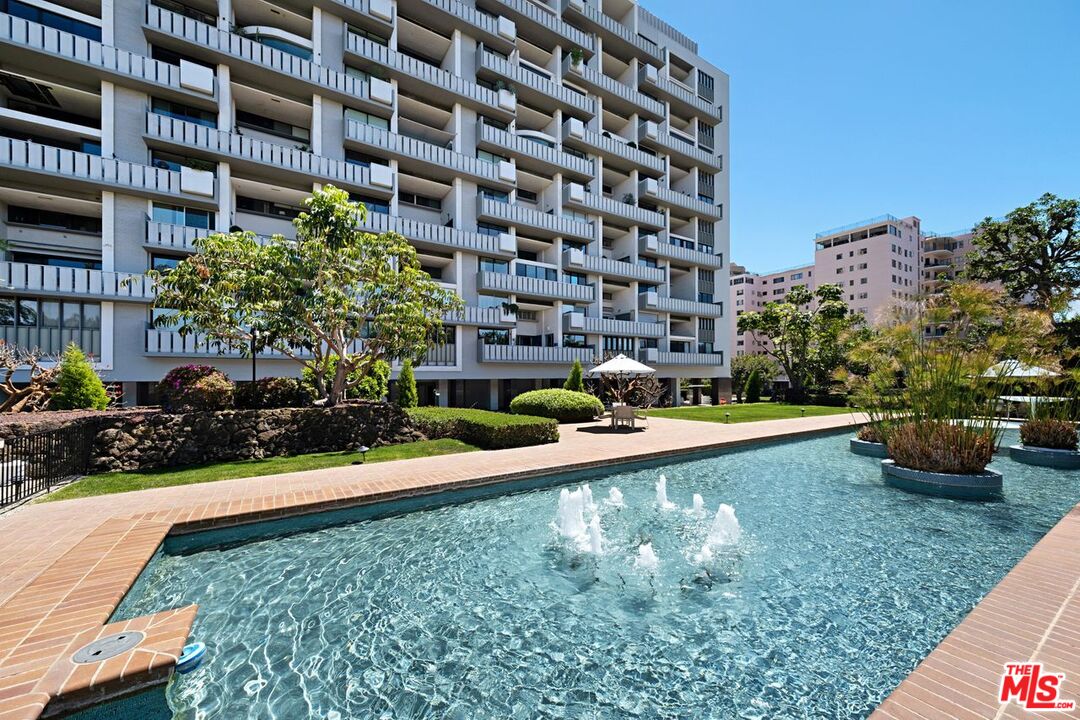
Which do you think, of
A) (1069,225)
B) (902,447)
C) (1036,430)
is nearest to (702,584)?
(902,447)

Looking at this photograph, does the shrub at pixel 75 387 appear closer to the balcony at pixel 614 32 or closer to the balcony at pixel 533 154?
the balcony at pixel 533 154

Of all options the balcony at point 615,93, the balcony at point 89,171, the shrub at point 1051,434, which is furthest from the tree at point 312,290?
the balcony at point 615,93

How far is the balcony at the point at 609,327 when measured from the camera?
27416 millimetres

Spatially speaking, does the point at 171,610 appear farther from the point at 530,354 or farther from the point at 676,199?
the point at 676,199

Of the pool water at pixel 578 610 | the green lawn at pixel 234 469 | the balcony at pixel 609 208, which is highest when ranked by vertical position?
the balcony at pixel 609 208

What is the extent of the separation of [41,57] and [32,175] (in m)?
4.27

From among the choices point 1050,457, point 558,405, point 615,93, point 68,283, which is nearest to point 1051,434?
point 1050,457

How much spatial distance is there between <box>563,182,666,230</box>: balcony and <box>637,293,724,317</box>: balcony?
5.58 meters

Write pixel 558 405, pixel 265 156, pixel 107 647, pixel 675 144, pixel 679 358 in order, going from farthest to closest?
pixel 675 144 < pixel 679 358 < pixel 265 156 < pixel 558 405 < pixel 107 647

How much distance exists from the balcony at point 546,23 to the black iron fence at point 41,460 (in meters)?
29.5

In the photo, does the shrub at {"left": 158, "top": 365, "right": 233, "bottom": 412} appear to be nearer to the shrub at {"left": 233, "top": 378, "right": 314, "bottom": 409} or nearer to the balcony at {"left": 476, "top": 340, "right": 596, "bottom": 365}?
the shrub at {"left": 233, "top": 378, "right": 314, "bottom": 409}

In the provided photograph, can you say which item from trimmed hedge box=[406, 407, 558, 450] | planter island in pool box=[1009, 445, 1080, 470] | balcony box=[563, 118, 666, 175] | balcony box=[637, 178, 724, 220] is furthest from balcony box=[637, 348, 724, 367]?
planter island in pool box=[1009, 445, 1080, 470]

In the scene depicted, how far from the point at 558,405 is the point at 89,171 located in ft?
66.6

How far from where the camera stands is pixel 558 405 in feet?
61.1
